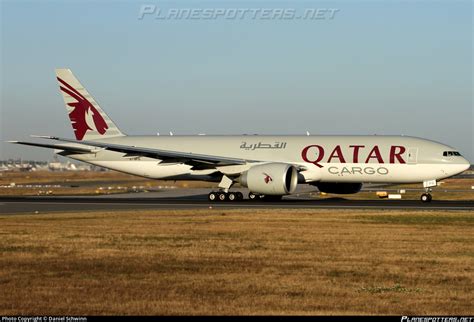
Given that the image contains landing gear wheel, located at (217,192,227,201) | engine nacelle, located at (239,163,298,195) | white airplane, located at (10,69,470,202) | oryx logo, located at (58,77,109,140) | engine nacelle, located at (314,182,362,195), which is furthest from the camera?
oryx logo, located at (58,77,109,140)

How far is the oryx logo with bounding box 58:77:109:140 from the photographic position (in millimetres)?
53562

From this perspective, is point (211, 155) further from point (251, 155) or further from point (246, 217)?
point (246, 217)

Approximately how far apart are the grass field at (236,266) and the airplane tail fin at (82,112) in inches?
931

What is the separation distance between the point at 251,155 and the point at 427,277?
32276 mm

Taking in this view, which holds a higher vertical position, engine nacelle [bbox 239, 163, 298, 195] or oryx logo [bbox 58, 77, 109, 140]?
oryx logo [bbox 58, 77, 109, 140]

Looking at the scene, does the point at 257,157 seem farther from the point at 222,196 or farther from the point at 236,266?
the point at 236,266

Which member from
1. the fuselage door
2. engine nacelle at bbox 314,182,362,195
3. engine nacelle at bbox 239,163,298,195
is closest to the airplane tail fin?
engine nacelle at bbox 239,163,298,195

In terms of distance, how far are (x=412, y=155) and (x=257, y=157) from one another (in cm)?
959

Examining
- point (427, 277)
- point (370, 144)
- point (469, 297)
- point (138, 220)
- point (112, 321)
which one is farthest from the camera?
point (370, 144)

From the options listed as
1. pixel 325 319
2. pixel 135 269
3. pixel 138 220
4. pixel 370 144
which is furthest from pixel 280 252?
pixel 370 144

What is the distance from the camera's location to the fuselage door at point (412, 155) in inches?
1758

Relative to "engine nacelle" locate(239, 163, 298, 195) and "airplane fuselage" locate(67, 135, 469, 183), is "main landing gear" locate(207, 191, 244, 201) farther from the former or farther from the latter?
"engine nacelle" locate(239, 163, 298, 195)

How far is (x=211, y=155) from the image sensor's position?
49625 mm

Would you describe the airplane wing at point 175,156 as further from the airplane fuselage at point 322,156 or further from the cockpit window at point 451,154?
the cockpit window at point 451,154
